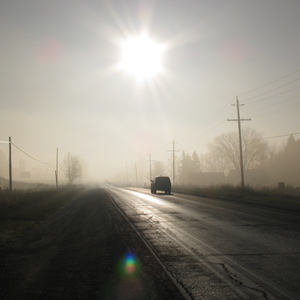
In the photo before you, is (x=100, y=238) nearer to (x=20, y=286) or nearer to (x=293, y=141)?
(x=20, y=286)

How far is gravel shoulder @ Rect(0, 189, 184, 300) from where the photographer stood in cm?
392

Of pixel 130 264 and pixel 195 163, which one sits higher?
pixel 195 163

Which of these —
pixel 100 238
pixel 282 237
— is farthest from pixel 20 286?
pixel 282 237

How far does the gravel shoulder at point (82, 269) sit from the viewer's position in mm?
3919

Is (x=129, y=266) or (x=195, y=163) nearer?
(x=129, y=266)

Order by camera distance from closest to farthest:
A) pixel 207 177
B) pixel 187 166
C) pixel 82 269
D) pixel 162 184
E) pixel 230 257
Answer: pixel 82 269
pixel 230 257
pixel 162 184
pixel 207 177
pixel 187 166

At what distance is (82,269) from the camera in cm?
502

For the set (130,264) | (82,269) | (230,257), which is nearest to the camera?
(82,269)

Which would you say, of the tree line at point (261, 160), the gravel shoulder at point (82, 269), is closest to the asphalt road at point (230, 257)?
the gravel shoulder at point (82, 269)

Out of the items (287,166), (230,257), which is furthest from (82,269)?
(287,166)

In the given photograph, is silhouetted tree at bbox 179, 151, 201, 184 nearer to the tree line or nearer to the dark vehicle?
the tree line

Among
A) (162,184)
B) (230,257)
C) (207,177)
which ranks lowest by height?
(207,177)

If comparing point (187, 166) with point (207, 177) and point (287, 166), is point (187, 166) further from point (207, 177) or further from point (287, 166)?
point (287, 166)

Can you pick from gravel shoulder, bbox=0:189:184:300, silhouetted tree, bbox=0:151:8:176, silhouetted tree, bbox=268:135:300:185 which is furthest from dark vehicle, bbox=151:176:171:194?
silhouetted tree, bbox=0:151:8:176
